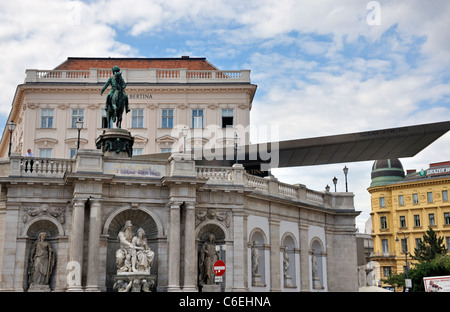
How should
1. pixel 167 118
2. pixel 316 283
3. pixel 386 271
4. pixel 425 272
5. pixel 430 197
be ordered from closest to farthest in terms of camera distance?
pixel 316 283
pixel 425 272
pixel 167 118
pixel 430 197
pixel 386 271

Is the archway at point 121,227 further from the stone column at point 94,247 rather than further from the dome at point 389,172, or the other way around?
the dome at point 389,172

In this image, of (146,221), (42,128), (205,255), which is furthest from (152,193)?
(42,128)

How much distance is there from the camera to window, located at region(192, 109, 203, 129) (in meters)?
69.0

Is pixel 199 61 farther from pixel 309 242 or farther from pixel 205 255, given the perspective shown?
pixel 205 255

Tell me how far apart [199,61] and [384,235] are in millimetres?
47465

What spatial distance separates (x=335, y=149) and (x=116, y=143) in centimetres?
2086

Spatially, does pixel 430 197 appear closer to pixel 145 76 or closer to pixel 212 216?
pixel 145 76

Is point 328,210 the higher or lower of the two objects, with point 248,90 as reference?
lower

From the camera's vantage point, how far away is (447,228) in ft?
313

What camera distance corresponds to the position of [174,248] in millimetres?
32781

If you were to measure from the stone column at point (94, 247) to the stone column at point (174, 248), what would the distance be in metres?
3.75

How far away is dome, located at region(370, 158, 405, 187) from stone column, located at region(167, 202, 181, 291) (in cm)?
7960

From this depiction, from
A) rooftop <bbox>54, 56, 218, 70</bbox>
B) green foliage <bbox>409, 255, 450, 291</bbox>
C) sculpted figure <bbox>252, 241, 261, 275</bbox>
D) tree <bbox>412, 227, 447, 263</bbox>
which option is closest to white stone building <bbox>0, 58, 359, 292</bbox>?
sculpted figure <bbox>252, 241, 261, 275</bbox>

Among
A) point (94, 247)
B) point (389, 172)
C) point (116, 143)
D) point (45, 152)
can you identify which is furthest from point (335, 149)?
point (389, 172)
